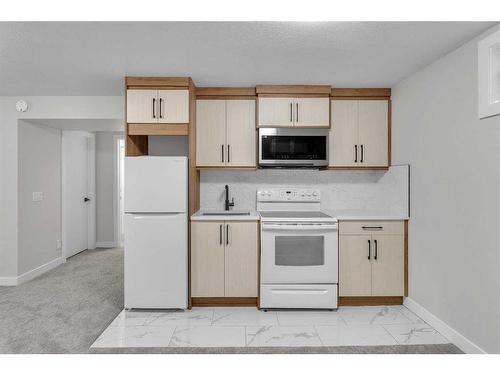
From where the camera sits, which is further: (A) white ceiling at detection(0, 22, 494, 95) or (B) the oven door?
(B) the oven door

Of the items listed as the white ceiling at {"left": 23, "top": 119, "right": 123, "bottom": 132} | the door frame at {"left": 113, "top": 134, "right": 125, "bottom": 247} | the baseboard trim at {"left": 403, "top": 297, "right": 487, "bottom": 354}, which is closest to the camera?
the baseboard trim at {"left": 403, "top": 297, "right": 487, "bottom": 354}

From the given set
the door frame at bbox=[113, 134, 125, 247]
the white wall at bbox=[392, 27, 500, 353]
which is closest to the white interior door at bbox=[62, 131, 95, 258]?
the door frame at bbox=[113, 134, 125, 247]

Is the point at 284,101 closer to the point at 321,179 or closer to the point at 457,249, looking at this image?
the point at 321,179

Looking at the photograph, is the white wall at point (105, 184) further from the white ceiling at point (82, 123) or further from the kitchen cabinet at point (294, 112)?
the kitchen cabinet at point (294, 112)

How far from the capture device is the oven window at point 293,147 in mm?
3656

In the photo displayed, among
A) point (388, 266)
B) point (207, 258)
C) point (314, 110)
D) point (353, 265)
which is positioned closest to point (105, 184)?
point (207, 258)

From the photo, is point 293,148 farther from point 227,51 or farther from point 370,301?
point 370,301

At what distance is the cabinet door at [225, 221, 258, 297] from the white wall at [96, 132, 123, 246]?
3.74 m

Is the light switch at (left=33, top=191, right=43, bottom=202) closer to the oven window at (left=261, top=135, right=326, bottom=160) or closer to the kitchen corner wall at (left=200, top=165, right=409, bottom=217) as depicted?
the kitchen corner wall at (left=200, top=165, right=409, bottom=217)

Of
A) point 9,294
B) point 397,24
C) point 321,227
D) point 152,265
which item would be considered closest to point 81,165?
point 9,294

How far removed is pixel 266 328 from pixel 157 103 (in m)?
2.25

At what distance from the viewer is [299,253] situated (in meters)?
3.34

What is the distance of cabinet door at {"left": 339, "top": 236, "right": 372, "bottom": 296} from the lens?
3.40m

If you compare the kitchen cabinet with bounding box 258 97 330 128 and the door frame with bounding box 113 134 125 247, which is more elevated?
the kitchen cabinet with bounding box 258 97 330 128
